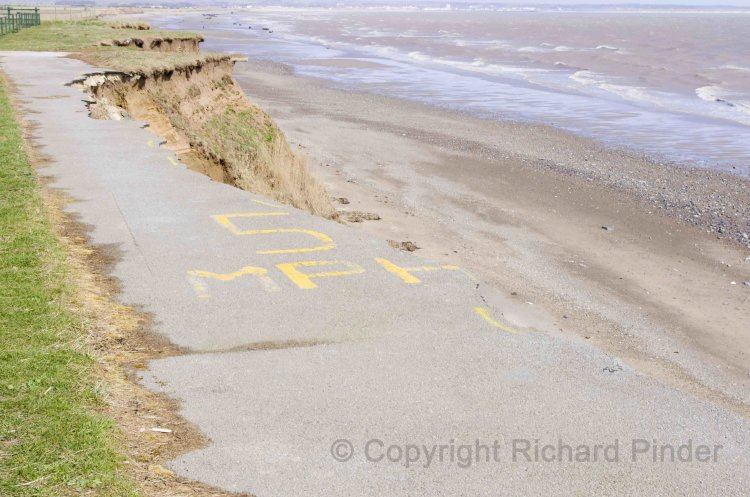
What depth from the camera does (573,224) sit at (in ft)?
57.7

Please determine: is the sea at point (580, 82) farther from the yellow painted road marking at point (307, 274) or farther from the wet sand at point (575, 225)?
the yellow painted road marking at point (307, 274)

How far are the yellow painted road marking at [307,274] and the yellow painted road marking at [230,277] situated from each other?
20cm

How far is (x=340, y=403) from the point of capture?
18.4 feet

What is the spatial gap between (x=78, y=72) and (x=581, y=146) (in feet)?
49.3

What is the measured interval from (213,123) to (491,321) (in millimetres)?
14498

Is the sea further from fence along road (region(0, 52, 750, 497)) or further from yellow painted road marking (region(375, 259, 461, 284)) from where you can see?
fence along road (region(0, 52, 750, 497))

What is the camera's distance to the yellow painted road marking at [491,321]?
279 inches

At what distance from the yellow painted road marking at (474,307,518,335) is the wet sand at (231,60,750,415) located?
0.23 meters

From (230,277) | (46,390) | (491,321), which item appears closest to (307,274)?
(230,277)

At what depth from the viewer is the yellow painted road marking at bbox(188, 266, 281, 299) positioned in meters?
7.43

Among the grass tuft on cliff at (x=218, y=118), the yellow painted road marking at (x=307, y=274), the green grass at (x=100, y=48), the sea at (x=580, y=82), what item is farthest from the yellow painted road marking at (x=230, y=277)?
the sea at (x=580, y=82)

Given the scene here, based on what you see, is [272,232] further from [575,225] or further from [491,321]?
[575,225]

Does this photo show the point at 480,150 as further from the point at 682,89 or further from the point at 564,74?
the point at 564,74

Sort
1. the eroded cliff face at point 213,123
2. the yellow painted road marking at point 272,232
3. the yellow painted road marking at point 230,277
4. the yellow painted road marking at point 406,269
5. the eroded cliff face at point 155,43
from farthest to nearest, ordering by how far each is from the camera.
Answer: the eroded cliff face at point 155,43 → the eroded cliff face at point 213,123 → the yellow painted road marking at point 272,232 → the yellow painted road marking at point 406,269 → the yellow painted road marking at point 230,277
